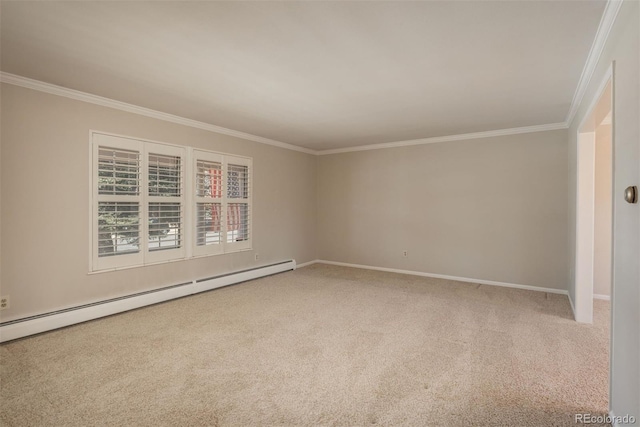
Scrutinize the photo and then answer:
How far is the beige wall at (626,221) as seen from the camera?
60.0 inches

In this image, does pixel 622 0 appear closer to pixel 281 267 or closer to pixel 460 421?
pixel 460 421

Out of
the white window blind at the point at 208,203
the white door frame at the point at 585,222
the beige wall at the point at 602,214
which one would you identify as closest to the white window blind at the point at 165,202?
the white window blind at the point at 208,203

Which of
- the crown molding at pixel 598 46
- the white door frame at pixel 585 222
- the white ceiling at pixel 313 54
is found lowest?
the white door frame at pixel 585 222

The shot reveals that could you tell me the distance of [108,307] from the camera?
3.64 m

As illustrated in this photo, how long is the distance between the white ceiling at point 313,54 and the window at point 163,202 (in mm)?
700

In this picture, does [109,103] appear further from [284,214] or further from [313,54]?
[284,214]

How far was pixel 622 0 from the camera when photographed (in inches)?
70.3

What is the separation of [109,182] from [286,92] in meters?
2.34

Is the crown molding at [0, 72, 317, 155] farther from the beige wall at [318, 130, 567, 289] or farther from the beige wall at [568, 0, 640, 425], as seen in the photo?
the beige wall at [568, 0, 640, 425]

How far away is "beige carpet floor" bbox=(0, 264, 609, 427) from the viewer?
1978 mm

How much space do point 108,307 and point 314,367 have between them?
262 centimetres

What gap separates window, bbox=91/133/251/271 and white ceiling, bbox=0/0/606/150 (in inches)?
27.6

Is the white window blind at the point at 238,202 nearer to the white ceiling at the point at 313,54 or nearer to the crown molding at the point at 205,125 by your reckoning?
the crown molding at the point at 205,125

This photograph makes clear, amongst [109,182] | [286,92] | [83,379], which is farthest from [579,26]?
[109,182]
